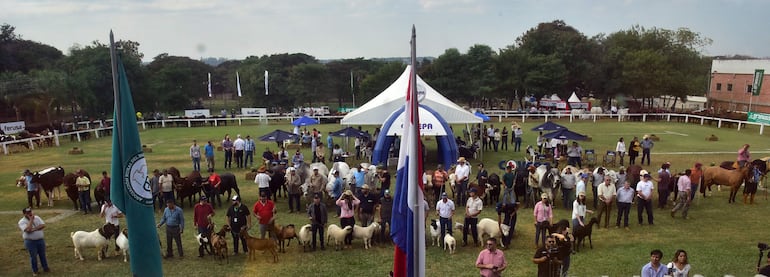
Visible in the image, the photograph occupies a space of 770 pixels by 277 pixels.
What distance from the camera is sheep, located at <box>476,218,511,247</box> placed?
414 inches

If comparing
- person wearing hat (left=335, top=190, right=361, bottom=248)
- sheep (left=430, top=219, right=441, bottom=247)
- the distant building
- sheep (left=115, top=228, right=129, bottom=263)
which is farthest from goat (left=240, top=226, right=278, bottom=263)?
the distant building

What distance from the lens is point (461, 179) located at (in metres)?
13.8

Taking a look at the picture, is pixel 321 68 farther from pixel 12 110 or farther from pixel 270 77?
pixel 12 110

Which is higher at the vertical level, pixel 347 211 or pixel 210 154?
pixel 210 154

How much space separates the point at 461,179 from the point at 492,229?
3.42m

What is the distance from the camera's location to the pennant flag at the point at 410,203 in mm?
5121

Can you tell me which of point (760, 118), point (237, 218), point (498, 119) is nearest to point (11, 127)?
point (237, 218)

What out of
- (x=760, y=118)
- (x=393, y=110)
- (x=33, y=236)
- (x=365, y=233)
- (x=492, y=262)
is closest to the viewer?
(x=492, y=262)

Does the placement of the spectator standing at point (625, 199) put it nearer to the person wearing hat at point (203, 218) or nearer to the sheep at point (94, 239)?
the person wearing hat at point (203, 218)

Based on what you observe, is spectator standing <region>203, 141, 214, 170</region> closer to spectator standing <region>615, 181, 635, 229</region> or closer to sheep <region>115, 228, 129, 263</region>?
sheep <region>115, 228, 129, 263</region>

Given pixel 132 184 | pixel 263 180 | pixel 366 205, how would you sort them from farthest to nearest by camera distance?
pixel 263 180 < pixel 366 205 < pixel 132 184

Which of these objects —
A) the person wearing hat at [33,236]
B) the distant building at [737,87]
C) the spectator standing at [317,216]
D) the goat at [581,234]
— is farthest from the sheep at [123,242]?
the distant building at [737,87]

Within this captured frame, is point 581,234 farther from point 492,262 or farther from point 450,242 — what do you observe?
point 492,262

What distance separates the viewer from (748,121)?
98.0ft
